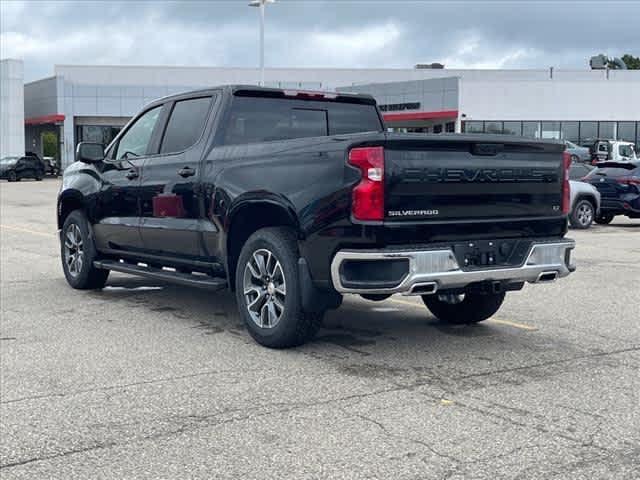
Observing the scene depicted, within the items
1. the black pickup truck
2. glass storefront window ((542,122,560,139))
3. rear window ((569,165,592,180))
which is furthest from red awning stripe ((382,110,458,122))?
the black pickup truck

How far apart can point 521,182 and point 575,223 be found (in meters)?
13.6

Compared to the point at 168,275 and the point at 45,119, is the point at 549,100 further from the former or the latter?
the point at 168,275

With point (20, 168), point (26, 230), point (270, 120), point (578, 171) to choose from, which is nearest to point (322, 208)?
point (270, 120)

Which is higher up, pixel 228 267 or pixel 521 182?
pixel 521 182

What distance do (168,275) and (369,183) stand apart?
2.73m

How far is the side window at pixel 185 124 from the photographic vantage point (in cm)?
765

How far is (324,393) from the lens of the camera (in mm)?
5316

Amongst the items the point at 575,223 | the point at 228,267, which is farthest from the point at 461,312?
the point at 575,223

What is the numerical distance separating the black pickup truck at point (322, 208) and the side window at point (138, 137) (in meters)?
0.04

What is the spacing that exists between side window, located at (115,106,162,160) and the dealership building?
40.8 metres

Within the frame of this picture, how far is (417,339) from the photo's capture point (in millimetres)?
6910

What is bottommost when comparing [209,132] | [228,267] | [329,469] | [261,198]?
[329,469]

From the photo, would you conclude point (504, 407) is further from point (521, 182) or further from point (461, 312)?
point (461, 312)

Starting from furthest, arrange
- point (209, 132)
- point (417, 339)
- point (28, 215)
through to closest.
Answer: point (28, 215) < point (209, 132) < point (417, 339)
